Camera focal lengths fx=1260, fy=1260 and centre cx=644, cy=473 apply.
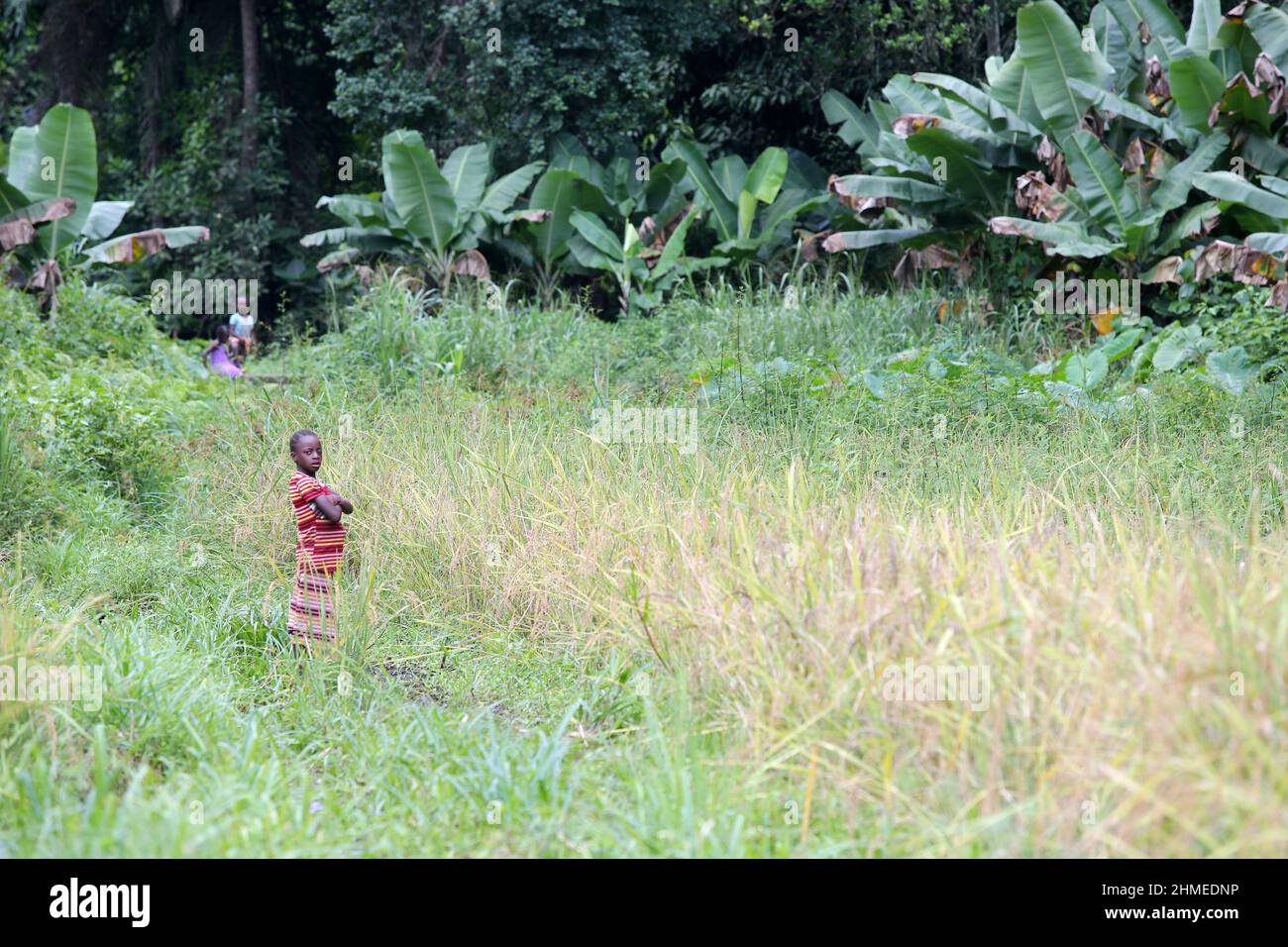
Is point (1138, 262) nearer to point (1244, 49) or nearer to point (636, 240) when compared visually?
point (1244, 49)

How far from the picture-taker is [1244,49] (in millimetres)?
→ 11414

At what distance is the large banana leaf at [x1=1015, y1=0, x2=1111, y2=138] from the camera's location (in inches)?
458

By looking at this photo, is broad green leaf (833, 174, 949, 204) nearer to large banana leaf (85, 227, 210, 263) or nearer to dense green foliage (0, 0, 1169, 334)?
dense green foliage (0, 0, 1169, 334)

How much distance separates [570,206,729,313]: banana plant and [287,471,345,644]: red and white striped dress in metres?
8.66

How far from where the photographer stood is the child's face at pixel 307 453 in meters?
5.62

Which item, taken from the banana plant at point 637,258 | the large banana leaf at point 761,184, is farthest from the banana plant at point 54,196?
the large banana leaf at point 761,184

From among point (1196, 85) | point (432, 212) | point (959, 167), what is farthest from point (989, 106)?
point (432, 212)

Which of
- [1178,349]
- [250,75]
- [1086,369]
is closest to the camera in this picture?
[1086,369]

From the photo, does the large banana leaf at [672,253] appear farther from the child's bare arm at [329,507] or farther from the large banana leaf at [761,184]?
the child's bare arm at [329,507]

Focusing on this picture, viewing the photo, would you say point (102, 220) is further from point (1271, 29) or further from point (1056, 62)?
point (1271, 29)

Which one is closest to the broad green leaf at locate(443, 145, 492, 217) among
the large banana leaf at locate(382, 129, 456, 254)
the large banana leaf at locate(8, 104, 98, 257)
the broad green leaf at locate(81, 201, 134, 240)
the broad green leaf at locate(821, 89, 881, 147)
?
the large banana leaf at locate(382, 129, 456, 254)

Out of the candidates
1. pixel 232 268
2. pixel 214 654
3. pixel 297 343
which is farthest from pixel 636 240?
pixel 214 654

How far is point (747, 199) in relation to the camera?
15.0 meters

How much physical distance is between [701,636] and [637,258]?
11.1 meters
